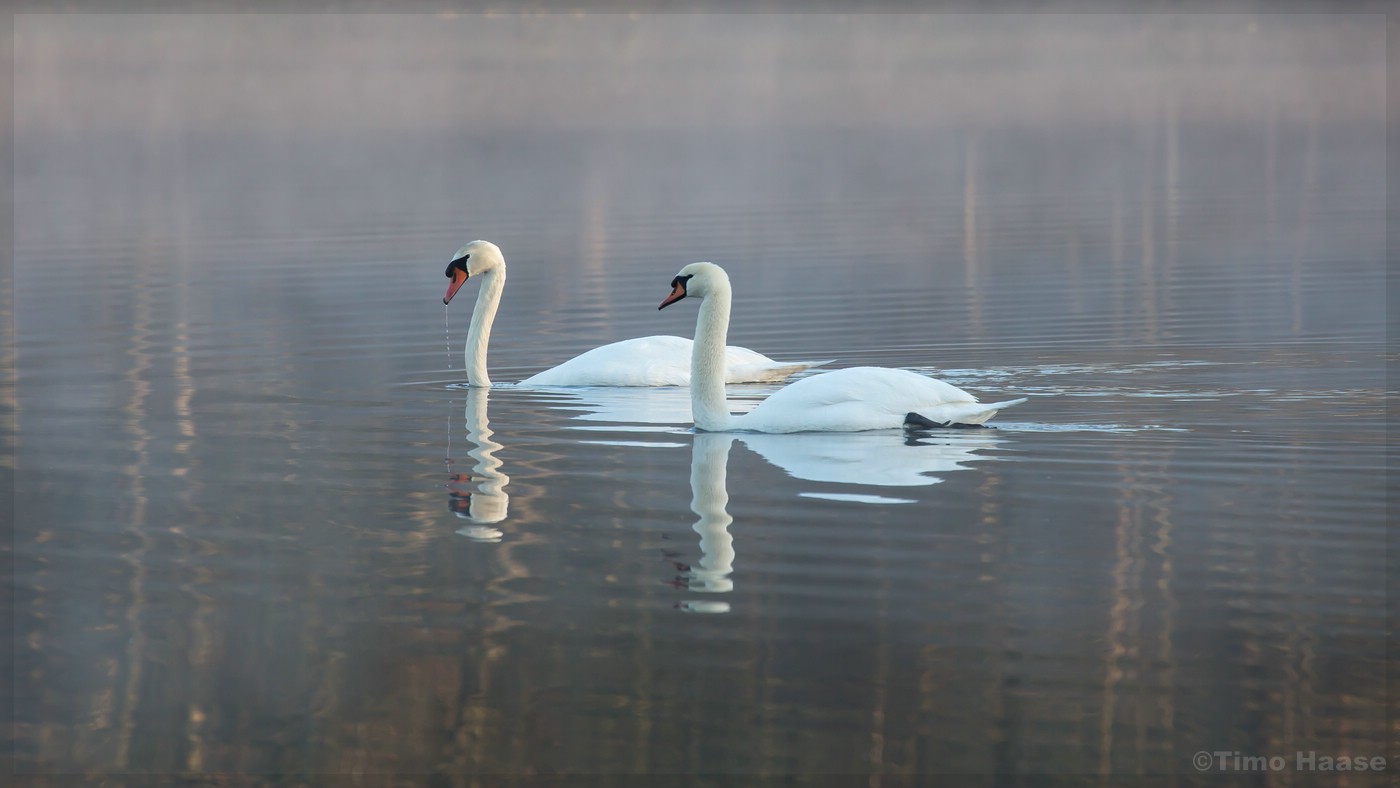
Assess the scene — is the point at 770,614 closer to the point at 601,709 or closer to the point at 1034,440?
the point at 601,709

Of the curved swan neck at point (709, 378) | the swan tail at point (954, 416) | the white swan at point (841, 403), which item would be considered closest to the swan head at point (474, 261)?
the curved swan neck at point (709, 378)

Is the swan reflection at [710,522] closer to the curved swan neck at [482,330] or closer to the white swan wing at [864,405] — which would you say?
the white swan wing at [864,405]

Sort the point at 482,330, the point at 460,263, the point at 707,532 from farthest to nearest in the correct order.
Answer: the point at 460,263
the point at 482,330
the point at 707,532

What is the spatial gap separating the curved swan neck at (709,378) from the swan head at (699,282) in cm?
21

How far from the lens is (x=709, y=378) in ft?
37.6

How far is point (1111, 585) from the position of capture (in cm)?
769

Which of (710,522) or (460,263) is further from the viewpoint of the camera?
(460,263)

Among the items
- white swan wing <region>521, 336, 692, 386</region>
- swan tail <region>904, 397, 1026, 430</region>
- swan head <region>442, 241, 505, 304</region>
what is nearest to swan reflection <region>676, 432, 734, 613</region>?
swan tail <region>904, 397, 1026, 430</region>

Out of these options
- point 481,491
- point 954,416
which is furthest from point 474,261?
point 481,491

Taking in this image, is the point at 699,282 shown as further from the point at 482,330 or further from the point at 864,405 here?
the point at 482,330

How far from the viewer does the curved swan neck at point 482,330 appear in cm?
1401

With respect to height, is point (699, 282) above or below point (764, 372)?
above

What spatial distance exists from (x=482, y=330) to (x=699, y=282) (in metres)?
2.96

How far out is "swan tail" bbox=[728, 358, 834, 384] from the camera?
44.8 ft
